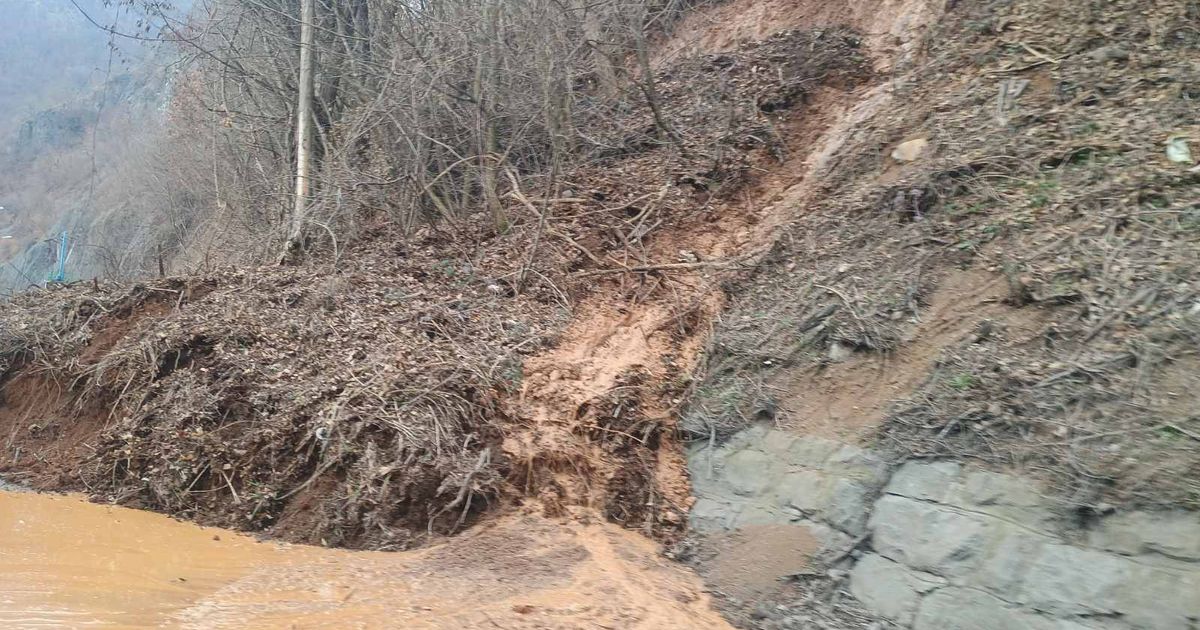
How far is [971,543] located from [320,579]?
13.7 feet

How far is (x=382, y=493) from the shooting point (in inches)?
277

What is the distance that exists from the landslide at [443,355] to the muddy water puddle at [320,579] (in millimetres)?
414

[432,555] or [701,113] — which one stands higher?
A: [701,113]

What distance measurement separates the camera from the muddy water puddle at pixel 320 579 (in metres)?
5.07

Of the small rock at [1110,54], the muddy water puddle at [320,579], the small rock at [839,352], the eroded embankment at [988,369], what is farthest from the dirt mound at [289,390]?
the small rock at [1110,54]

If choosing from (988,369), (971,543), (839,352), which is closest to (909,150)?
(839,352)

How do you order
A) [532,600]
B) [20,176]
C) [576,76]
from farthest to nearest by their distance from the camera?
[20,176] → [576,76] → [532,600]

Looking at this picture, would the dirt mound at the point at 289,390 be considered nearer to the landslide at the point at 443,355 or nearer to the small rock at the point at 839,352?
the landslide at the point at 443,355

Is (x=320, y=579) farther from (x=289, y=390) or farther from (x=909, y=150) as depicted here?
(x=909, y=150)

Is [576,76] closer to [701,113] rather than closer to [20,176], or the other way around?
[701,113]

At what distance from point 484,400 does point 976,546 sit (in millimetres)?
4417

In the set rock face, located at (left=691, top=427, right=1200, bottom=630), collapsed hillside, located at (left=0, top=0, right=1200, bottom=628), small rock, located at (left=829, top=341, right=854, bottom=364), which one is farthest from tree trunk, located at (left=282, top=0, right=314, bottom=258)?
rock face, located at (left=691, top=427, right=1200, bottom=630)

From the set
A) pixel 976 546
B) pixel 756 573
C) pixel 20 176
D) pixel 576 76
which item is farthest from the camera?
pixel 20 176

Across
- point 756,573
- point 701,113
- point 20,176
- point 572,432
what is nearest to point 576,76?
point 701,113
